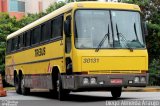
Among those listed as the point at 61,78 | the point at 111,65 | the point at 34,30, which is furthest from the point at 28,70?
the point at 111,65

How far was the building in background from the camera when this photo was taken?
7925 centimetres

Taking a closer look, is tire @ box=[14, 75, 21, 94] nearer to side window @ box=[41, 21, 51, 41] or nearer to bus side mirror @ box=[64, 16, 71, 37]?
side window @ box=[41, 21, 51, 41]

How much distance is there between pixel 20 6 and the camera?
82.9m

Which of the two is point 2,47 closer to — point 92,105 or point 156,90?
point 156,90

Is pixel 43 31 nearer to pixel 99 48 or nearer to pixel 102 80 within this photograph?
pixel 99 48

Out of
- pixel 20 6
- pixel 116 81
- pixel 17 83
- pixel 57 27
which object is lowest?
pixel 17 83

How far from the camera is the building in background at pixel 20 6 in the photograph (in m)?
79.2

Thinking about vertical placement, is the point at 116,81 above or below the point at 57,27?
below

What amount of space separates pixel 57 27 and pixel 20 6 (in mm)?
64291

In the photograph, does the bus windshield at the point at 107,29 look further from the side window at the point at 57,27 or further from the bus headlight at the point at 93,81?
the side window at the point at 57,27

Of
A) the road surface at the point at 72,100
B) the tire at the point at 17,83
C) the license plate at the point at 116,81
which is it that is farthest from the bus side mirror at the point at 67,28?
the tire at the point at 17,83

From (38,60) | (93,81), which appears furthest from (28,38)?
(93,81)

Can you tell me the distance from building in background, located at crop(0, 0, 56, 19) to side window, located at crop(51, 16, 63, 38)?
193 feet

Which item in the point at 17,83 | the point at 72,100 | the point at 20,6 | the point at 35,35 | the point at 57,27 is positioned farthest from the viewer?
the point at 20,6
